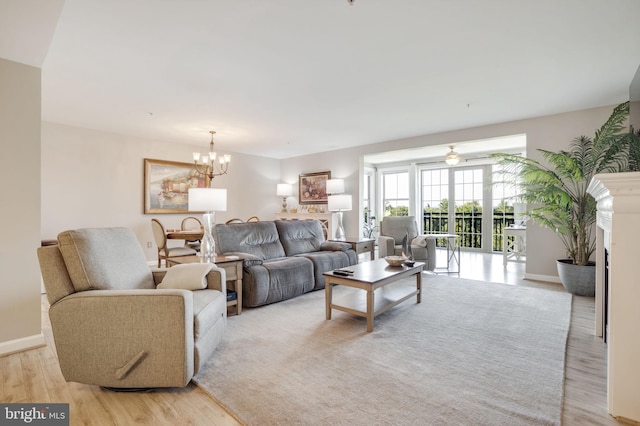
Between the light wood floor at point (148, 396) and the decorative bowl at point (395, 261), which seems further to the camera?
the decorative bowl at point (395, 261)

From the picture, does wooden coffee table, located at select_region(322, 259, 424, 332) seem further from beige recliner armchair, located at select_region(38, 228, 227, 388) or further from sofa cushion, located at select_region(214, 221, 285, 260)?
beige recliner armchair, located at select_region(38, 228, 227, 388)

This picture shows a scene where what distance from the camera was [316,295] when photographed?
380cm

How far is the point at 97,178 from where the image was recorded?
5371 mm

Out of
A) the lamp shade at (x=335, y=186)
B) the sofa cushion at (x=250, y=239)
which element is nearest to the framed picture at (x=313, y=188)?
the lamp shade at (x=335, y=186)

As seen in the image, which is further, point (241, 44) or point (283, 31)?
point (241, 44)

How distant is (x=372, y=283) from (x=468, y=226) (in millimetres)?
6047

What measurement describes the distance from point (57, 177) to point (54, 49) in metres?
3.17

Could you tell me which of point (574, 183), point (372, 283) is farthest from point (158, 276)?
point (574, 183)

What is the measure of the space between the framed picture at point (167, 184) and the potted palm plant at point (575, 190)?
17.9 feet

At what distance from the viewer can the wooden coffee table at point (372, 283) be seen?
8.80 feet

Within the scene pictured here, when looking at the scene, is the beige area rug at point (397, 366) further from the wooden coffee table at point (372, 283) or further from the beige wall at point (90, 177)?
the beige wall at point (90, 177)

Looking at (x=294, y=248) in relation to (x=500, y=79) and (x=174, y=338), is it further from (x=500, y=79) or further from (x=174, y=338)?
(x=500, y=79)

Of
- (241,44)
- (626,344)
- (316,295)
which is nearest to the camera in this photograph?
(626,344)

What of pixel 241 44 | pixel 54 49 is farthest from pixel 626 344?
pixel 54 49
